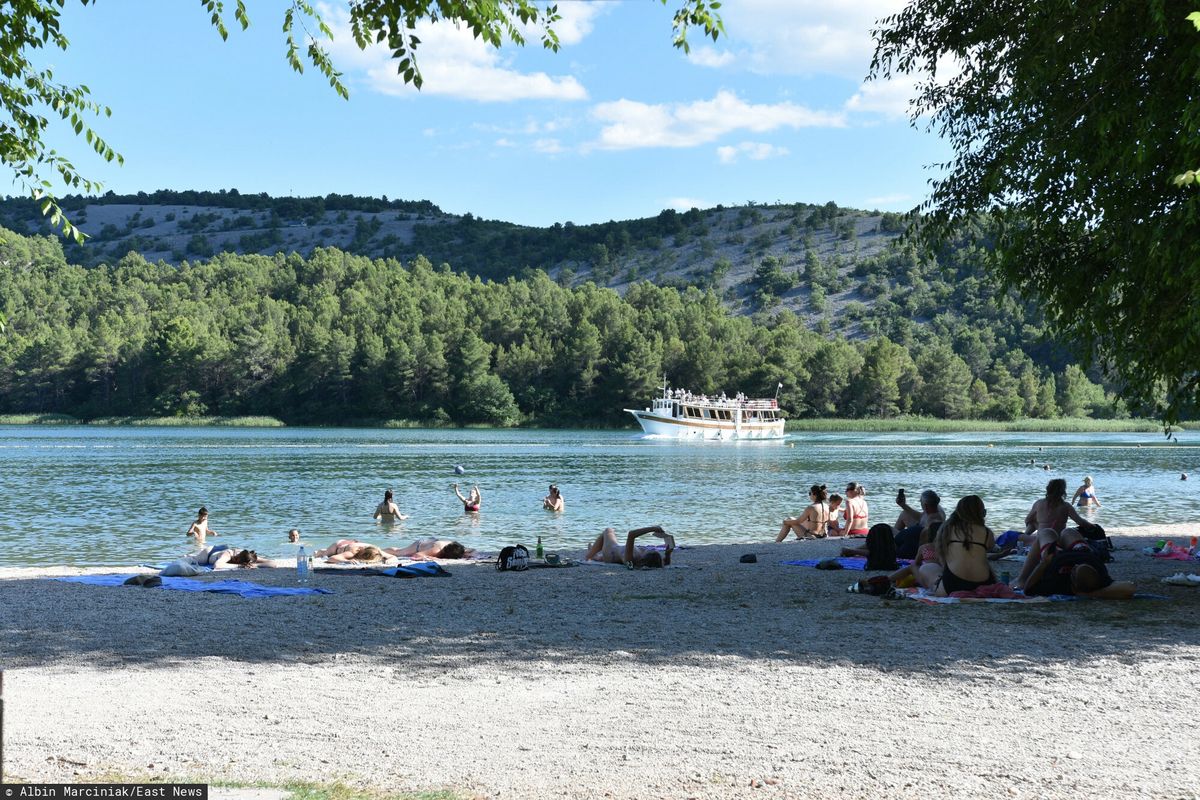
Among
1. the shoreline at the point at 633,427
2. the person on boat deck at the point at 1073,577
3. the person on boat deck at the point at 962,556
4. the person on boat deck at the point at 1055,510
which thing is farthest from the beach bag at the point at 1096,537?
the shoreline at the point at 633,427

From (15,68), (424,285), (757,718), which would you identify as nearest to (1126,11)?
(757,718)

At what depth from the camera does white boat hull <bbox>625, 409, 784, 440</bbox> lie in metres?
94.2

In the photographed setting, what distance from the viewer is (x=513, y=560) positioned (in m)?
14.4

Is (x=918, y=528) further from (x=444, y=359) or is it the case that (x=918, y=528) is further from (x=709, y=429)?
(x=444, y=359)

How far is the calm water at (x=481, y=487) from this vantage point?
22500mm

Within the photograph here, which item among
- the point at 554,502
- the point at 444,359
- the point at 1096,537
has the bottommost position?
the point at 554,502

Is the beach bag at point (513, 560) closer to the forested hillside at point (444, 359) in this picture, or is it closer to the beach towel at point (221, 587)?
the beach towel at point (221, 587)

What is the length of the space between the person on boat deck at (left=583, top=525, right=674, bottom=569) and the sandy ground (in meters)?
2.77

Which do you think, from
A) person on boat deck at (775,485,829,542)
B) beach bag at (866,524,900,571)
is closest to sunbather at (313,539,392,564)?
beach bag at (866,524,900,571)

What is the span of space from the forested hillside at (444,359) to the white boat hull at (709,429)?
2074 centimetres

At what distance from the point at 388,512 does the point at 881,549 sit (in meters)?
13.6

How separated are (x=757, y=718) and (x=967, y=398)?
119219 millimetres

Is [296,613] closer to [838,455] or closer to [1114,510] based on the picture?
[1114,510]

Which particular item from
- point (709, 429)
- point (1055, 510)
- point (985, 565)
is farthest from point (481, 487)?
point (709, 429)
